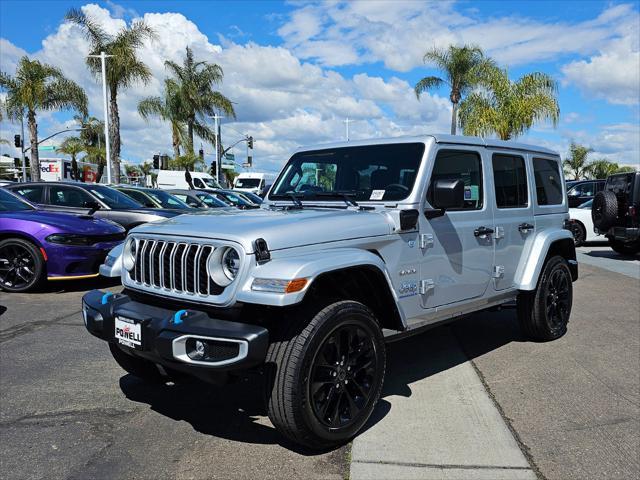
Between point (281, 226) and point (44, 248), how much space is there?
5.62 metres

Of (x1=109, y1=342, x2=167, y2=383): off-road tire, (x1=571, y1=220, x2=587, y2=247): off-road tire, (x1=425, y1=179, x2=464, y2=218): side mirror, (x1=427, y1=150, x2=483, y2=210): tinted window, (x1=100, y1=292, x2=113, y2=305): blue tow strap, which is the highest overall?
(x1=427, y1=150, x2=483, y2=210): tinted window

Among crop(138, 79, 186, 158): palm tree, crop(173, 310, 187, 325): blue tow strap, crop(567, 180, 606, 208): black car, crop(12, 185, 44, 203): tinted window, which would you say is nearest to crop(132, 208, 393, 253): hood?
crop(173, 310, 187, 325): blue tow strap

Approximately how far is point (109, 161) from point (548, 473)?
2845 centimetres

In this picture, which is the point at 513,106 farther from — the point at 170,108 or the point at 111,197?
the point at 170,108

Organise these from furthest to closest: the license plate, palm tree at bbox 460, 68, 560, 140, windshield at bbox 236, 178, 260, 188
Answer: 1. windshield at bbox 236, 178, 260, 188
2. palm tree at bbox 460, 68, 560, 140
3. the license plate

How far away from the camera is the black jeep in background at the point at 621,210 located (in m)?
11.7

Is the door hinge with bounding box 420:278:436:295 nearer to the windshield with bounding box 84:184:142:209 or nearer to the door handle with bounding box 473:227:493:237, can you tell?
the door handle with bounding box 473:227:493:237

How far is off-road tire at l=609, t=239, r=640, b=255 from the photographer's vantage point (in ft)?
42.6

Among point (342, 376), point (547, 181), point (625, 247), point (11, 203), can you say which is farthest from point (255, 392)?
point (625, 247)

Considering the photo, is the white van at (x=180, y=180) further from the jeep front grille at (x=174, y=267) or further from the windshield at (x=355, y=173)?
the jeep front grille at (x=174, y=267)

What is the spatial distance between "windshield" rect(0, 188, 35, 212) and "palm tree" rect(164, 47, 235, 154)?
31.1m

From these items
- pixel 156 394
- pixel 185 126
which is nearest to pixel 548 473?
pixel 156 394

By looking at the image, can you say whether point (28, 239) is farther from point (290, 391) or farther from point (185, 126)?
point (185, 126)

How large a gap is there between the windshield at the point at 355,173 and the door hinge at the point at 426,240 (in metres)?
0.32
